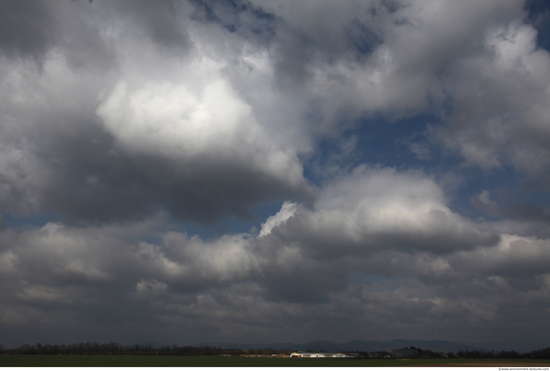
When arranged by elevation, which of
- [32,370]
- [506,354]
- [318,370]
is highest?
[32,370]

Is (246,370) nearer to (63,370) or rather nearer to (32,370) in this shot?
(63,370)

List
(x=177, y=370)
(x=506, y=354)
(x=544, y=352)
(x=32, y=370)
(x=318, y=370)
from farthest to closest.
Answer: (x=506, y=354) < (x=544, y=352) < (x=318, y=370) < (x=177, y=370) < (x=32, y=370)

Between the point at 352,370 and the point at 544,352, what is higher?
the point at 352,370

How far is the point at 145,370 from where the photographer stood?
6819 cm

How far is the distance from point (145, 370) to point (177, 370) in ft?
24.6

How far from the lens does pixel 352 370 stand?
75.2 m

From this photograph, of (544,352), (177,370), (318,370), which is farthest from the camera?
(544,352)

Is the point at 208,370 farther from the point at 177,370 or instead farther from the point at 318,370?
the point at 318,370

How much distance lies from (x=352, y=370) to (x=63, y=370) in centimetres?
5729

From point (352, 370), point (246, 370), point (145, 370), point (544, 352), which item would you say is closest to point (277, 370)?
point (246, 370)

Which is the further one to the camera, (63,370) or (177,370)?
(177,370)

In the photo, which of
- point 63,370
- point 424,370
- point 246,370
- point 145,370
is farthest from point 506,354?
point 63,370

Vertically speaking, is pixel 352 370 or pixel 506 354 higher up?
pixel 352 370

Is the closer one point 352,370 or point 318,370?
point 352,370
